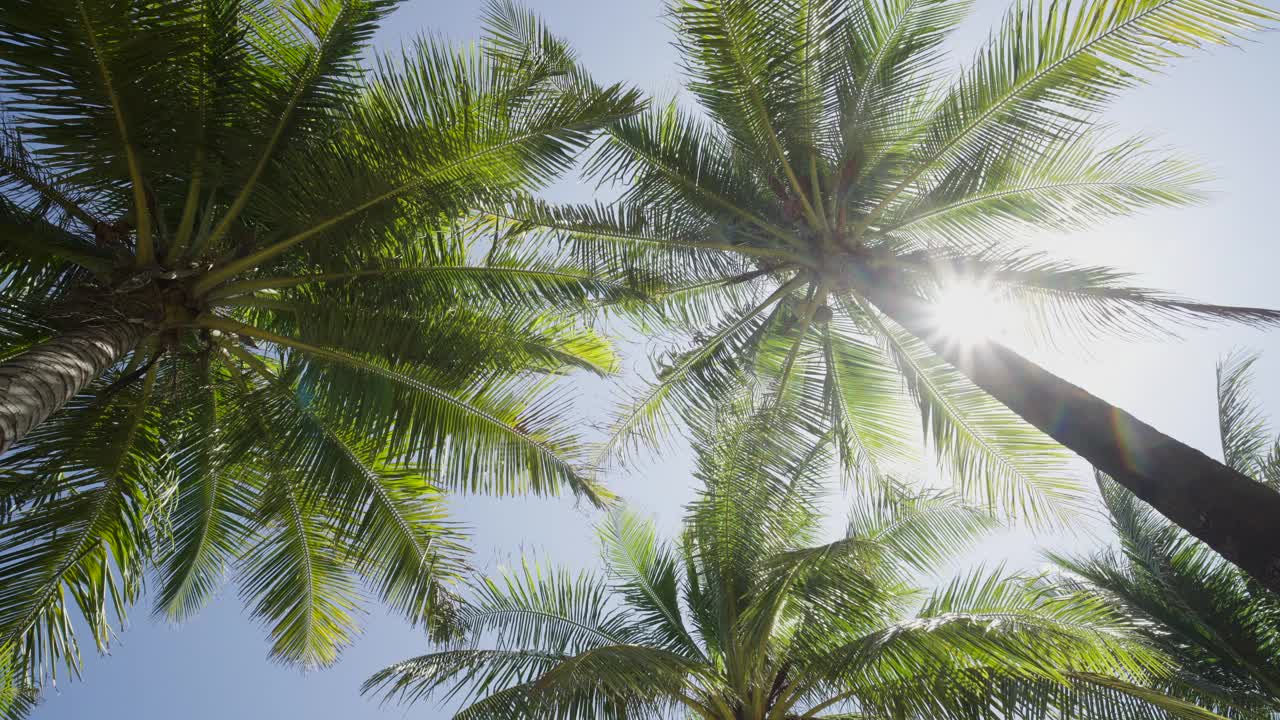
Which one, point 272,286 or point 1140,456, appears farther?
point 272,286

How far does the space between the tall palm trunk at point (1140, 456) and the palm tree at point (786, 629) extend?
1291 millimetres

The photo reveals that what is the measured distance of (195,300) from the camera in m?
5.32

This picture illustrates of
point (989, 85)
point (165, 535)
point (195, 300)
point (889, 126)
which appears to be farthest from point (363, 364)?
point (989, 85)

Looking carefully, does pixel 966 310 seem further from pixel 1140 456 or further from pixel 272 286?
pixel 272 286

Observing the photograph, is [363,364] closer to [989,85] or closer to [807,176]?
[807,176]

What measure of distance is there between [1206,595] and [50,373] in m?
10.3

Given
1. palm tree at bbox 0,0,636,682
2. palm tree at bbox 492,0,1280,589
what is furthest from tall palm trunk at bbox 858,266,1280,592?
palm tree at bbox 0,0,636,682

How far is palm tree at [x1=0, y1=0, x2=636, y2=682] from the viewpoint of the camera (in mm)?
5039

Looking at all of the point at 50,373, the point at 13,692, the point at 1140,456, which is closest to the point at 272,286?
the point at 50,373

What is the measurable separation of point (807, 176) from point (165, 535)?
251 inches

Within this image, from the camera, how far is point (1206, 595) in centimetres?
832

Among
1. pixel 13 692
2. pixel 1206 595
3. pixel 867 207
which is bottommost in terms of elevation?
pixel 13 692

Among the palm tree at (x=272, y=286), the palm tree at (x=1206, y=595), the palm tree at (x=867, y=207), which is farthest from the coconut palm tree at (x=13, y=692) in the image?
the palm tree at (x=1206, y=595)

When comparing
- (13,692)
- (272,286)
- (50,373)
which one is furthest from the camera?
(13,692)
